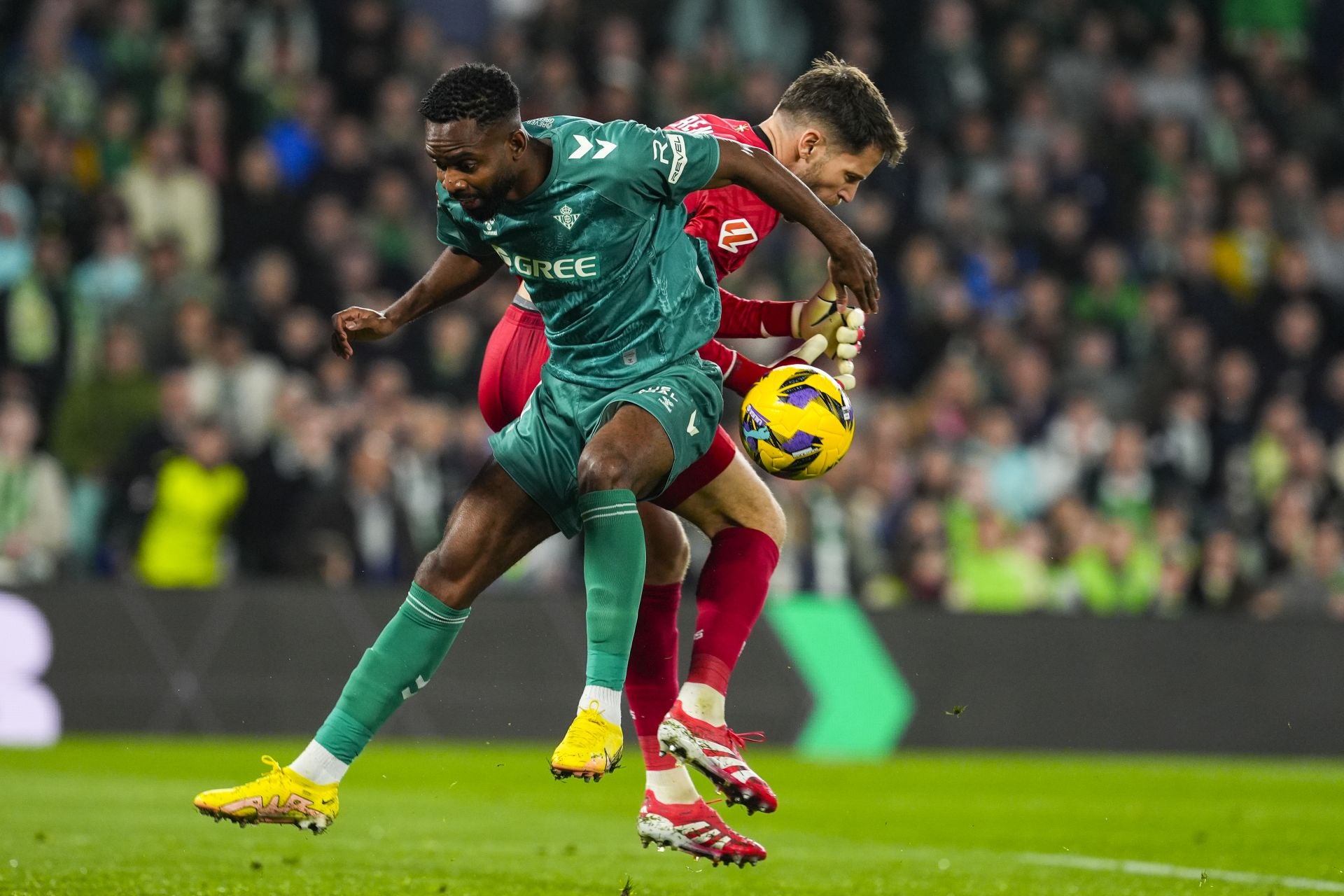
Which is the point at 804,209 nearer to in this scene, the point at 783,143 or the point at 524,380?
the point at 783,143

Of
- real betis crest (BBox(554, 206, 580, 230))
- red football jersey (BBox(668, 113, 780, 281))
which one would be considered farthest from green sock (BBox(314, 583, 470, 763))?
red football jersey (BBox(668, 113, 780, 281))

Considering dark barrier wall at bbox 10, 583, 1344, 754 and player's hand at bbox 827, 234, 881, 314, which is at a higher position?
player's hand at bbox 827, 234, 881, 314

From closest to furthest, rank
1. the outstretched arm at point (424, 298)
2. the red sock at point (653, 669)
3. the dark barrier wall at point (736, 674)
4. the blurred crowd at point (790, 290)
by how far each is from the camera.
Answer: the outstretched arm at point (424, 298) → the red sock at point (653, 669) → the dark barrier wall at point (736, 674) → the blurred crowd at point (790, 290)

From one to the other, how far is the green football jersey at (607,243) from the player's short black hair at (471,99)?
21 cm

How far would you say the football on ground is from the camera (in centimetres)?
566

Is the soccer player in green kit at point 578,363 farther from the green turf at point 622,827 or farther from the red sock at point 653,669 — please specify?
the green turf at point 622,827

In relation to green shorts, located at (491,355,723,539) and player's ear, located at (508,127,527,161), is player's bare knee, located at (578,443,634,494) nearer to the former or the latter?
green shorts, located at (491,355,723,539)

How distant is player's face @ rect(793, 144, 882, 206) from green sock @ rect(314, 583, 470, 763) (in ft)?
5.77

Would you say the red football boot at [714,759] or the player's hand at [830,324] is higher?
the player's hand at [830,324]

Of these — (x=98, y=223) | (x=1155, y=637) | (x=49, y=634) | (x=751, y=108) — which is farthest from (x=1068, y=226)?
(x=49, y=634)

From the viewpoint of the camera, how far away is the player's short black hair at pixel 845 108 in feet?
19.8

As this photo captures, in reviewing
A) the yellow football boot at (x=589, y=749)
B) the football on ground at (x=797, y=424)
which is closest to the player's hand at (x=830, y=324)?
the football on ground at (x=797, y=424)

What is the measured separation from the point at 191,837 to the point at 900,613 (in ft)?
21.2

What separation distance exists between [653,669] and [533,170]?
1814 millimetres
